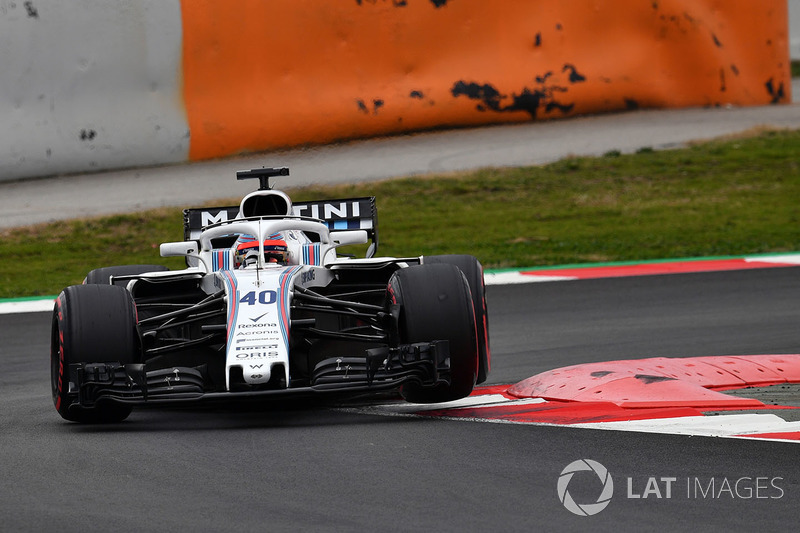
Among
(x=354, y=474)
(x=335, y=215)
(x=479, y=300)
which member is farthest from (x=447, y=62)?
(x=354, y=474)

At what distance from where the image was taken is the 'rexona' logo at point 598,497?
189 inches

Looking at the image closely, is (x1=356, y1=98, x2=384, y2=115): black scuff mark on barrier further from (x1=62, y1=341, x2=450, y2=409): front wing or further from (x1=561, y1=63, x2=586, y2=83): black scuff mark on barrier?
(x1=62, y1=341, x2=450, y2=409): front wing

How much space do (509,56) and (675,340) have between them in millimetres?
11999

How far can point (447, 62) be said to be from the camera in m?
20.8

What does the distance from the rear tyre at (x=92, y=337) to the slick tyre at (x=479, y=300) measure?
5.87 feet

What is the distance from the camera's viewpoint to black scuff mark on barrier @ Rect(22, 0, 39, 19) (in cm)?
1872

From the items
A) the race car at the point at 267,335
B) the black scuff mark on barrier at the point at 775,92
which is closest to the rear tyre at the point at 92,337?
the race car at the point at 267,335

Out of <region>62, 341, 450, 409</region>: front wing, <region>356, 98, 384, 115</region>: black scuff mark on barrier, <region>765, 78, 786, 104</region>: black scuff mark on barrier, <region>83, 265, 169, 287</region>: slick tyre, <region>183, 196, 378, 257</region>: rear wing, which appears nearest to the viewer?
<region>62, 341, 450, 409</region>: front wing

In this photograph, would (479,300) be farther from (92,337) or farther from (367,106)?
(367,106)

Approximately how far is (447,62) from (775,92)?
6782 mm

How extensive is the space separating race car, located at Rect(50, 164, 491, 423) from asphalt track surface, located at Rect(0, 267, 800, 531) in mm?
218

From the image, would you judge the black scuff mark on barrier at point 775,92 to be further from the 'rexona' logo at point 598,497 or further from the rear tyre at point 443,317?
the 'rexona' logo at point 598,497

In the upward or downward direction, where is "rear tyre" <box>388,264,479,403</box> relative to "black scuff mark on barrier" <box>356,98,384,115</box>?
downward

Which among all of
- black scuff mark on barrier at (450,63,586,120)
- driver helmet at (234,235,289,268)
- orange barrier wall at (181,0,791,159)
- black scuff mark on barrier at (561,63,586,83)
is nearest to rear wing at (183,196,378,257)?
driver helmet at (234,235,289,268)
